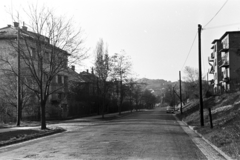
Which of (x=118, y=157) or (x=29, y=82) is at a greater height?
(x=29, y=82)

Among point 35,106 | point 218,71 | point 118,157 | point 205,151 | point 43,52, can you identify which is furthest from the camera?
point 218,71

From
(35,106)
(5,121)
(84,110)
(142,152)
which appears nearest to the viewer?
(142,152)

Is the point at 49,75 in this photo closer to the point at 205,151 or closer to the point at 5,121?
the point at 5,121

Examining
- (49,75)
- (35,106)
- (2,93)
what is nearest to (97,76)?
(35,106)

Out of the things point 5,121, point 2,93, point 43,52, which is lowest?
point 5,121

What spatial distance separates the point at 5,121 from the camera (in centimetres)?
2916

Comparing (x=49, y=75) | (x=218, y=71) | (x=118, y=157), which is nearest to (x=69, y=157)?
(x=118, y=157)

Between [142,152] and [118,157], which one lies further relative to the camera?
[142,152]

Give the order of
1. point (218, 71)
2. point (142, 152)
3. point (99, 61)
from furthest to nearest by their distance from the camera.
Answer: point (218, 71) → point (99, 61) → point (142, 152)

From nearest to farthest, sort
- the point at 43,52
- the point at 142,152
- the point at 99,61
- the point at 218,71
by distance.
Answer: the point at 142,152, the point at 43,52, the point at 99,61, the point at 218,71

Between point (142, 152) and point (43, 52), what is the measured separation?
13.3 metres

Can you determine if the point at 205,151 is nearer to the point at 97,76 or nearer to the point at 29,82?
the point at 29,82

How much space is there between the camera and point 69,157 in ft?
30.5

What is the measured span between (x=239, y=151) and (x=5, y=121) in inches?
983
